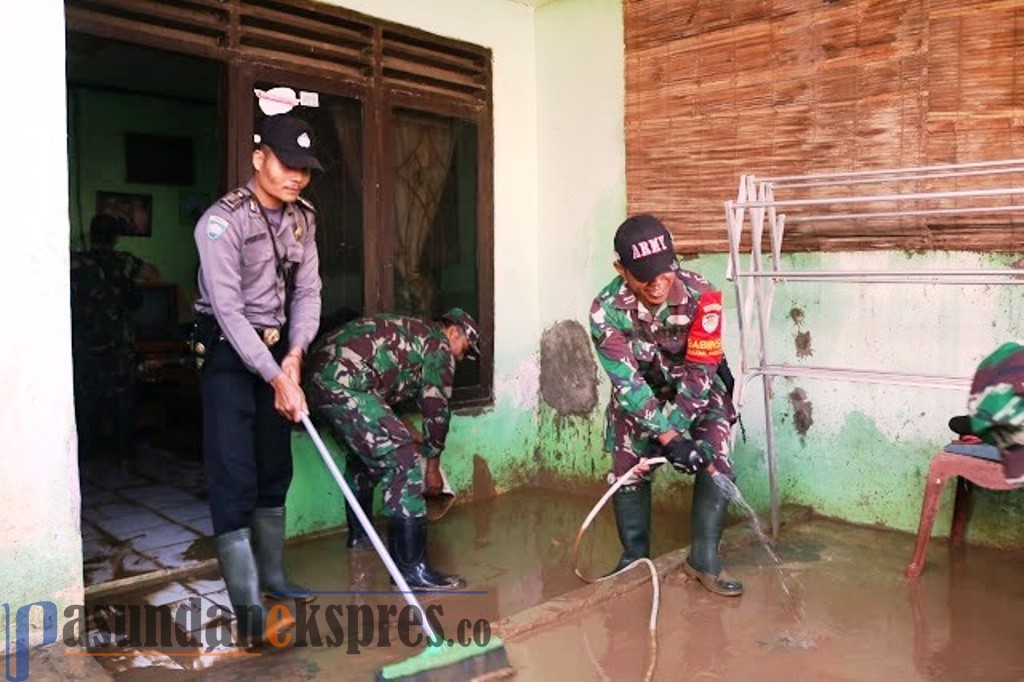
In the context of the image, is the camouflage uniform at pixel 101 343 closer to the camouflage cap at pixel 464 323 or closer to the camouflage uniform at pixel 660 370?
the camouflage cap at pixel 464 323

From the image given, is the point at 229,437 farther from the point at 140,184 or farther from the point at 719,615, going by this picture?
the point at 140,184

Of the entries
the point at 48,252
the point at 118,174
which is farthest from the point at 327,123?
the point at 118,174

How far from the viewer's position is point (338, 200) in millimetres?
4852

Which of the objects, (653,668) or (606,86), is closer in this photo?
(653,668)

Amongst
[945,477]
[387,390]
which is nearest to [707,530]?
[945,477]

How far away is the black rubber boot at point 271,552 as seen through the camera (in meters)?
3.62

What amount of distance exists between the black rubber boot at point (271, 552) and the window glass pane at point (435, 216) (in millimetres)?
1809

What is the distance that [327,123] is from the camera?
188 inches

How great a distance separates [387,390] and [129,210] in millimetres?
5498

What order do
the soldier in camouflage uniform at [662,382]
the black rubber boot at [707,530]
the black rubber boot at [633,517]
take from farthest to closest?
the black rubber boot at [633,517], the black rubber boot at [707,530], the soldier in camouflage uniform at [662,382]

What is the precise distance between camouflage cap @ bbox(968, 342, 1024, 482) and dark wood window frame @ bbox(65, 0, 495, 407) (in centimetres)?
353

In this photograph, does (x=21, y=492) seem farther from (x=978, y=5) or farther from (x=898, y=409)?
(x=978, y=5)

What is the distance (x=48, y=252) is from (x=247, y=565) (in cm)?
134

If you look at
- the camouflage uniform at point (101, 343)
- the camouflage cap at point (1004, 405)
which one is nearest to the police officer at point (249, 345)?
the camouflage cap at point (1004, 405)
